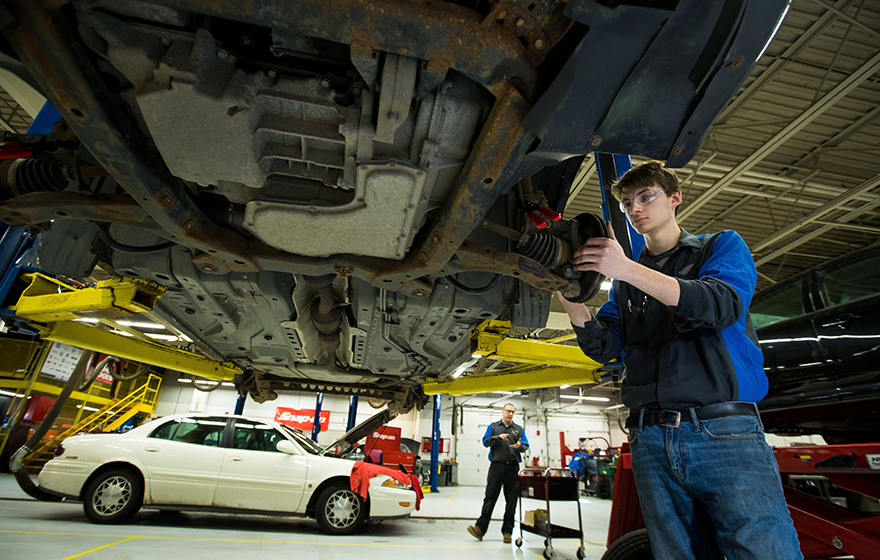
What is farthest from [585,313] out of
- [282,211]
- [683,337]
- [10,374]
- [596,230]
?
[10,374]

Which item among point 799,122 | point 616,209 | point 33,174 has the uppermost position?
point 799,122

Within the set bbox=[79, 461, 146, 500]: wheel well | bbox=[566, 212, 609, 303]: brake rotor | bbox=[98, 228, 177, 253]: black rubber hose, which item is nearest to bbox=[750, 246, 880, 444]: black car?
bbox=[566, 212, 609, 303]: brake rotor

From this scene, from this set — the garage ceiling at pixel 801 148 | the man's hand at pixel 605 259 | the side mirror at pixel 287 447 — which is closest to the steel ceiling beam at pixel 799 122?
the garage ceiling at pixel 801 148

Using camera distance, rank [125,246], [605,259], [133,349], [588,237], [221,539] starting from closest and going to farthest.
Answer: [605,259], [588,237], [125,246], [221,539], [133,349]

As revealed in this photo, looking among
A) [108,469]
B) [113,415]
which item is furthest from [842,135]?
[113,415]

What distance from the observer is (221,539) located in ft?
11.0

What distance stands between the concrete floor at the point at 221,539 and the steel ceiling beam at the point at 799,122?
19.5 ft

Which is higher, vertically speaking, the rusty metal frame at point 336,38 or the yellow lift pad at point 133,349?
the rusty metal frame at point 336,38

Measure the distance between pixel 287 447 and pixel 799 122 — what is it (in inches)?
312

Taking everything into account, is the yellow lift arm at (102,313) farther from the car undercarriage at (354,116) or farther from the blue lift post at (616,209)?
the blue lift post at (616,209)

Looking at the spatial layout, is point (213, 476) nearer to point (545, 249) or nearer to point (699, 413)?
point (545, 249)

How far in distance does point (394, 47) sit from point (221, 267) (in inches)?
54.8

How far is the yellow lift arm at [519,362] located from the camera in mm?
3119

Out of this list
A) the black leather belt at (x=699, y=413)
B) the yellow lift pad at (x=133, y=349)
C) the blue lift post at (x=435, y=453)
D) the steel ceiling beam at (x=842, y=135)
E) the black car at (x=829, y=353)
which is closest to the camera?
the black leather belt at (x=699, y=413)
